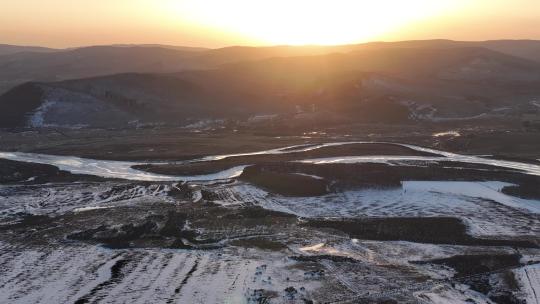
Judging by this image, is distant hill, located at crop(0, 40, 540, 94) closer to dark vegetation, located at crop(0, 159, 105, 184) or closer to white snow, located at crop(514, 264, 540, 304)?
dark vegetation, located at crop(0, 159, 105, 184)

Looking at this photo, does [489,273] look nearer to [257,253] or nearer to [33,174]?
[257,253]

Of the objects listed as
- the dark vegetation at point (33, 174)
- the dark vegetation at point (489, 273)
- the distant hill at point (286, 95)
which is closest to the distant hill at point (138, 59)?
the distant hill at point (286, 95)

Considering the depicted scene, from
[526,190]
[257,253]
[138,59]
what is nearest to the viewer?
[257,253]

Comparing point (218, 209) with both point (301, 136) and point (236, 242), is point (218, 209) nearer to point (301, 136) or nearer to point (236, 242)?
point (236, 242)

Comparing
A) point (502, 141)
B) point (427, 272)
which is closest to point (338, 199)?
point (427, 272)

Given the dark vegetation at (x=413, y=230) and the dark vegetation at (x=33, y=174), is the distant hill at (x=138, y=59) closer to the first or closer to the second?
the dark vegetation at (x=33, y=174)

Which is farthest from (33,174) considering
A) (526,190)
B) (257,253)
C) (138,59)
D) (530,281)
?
(138,59)

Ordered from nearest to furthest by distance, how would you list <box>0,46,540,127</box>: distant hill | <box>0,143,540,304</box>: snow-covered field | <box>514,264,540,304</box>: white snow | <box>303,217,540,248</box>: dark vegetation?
<box>514,264,540,304</box>: white snow → <box>0,143,540,304</box>: snow-covered field → <box>303,217,540,248</box>: dark vegetation → <box>0,46,540,127</box>: distant hill

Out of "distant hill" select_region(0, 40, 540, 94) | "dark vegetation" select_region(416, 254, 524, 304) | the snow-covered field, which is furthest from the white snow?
"distant hill" select_region(0, 40, 540, 94)
